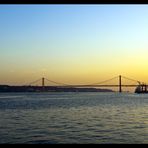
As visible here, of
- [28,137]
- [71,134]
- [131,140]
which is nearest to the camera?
[131,140]
